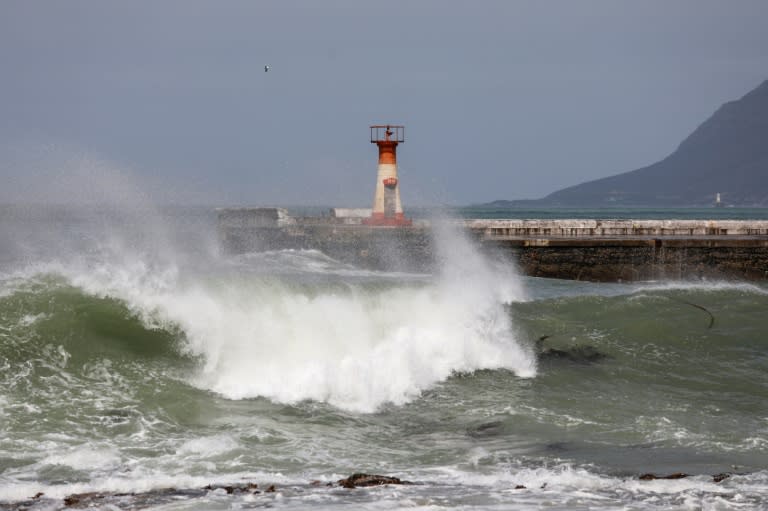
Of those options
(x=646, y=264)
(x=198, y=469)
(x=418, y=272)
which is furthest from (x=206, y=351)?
(x=646, y=264)

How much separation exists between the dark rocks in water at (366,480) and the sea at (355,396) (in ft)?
0.29

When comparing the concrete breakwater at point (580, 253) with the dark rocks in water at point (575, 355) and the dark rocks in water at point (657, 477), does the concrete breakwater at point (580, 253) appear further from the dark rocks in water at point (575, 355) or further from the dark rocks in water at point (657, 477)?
the dark rocks in water at point (657, 477)

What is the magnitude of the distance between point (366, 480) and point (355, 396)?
274 centimetres

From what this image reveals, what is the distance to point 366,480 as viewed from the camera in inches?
232

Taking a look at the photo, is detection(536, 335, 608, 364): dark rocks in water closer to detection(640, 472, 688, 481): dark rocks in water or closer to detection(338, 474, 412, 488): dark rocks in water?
detection(640, 472, 688, 481): dark rocks in water

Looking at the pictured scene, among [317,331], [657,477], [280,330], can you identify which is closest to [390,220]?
[317,331]

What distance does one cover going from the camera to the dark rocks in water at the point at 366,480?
230 inches

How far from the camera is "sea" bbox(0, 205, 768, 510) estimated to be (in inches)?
228

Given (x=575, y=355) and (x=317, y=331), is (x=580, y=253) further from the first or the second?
(x=317, y=331)

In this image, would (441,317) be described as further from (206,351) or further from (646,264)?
(646,264)

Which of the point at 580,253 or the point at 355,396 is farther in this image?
the point at 580,253

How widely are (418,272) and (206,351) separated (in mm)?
12311

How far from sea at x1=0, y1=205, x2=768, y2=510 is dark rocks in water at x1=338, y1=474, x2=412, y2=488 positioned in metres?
0.09

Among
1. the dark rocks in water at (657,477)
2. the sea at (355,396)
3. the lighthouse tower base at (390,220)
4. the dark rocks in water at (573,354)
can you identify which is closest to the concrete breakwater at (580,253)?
the lighthouse tower base at (390,220)
